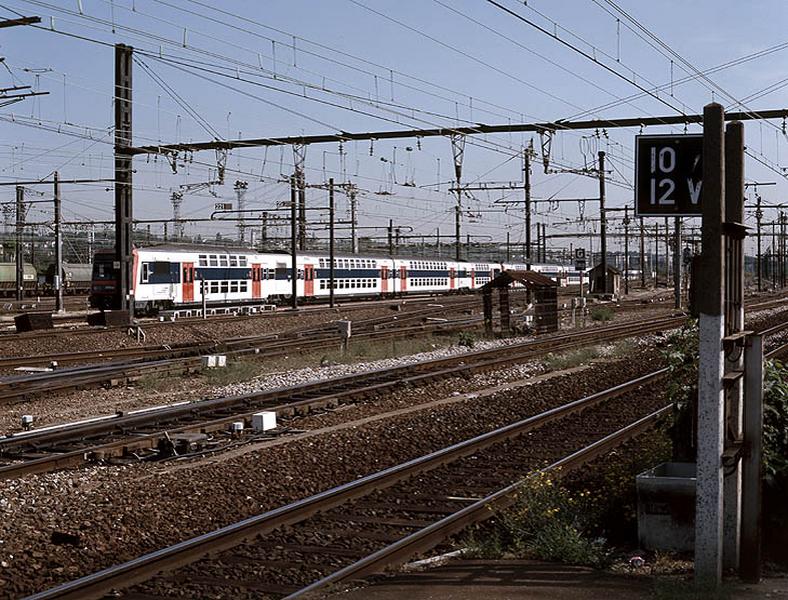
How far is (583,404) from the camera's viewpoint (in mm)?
16969

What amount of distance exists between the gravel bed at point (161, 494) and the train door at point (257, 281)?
33642mm

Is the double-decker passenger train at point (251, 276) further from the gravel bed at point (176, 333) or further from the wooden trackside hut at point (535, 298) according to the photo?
the wooden trackside hut at point (535, 298)

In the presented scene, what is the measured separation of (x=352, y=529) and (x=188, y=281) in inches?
1358

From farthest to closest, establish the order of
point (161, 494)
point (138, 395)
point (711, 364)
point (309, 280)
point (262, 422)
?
point (309, 280) < point (138, 395) < point (262, 422) < point (161, 494) < point (711, 364)

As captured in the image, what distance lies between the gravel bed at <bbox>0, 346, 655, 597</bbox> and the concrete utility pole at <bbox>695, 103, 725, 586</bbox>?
446 cm

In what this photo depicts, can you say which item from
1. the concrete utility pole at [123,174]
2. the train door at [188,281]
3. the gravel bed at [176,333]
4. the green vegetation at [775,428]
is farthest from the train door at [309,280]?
the green vegetation at [775,428]

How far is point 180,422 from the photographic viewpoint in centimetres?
1464

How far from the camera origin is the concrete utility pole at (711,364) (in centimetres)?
651

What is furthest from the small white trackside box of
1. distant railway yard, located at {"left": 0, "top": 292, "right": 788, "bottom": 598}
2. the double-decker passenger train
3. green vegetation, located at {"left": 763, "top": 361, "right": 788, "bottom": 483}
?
the double-decker passenger train

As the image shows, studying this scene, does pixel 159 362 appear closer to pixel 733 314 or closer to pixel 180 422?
pixel 180 422

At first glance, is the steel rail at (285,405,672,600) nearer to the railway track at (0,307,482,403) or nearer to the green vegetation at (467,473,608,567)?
the green vegetation at (467,473,608,567)

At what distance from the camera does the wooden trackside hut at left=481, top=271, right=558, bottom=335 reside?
32344mm

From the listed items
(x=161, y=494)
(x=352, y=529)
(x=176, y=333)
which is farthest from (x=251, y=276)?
(x=352, y=529)

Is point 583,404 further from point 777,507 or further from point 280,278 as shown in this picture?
point 280,278
